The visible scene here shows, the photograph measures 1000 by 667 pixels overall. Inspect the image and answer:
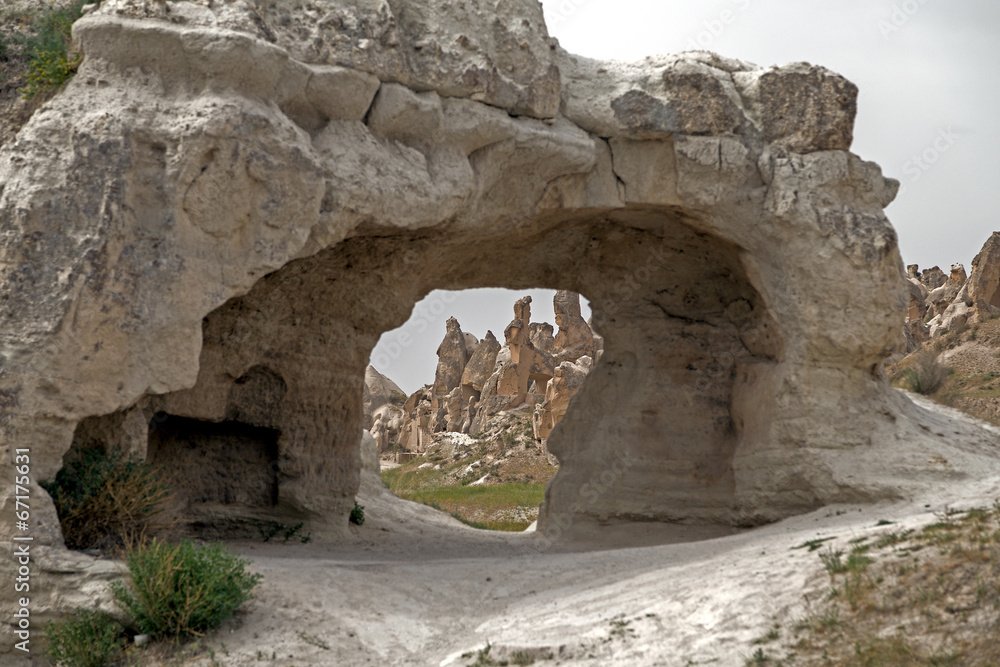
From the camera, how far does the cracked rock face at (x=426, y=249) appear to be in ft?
21.7

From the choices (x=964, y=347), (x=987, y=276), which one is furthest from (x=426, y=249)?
(x=987, y=276)

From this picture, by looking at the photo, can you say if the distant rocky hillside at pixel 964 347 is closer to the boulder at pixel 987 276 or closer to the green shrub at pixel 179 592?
the boulder at pixel 987 276

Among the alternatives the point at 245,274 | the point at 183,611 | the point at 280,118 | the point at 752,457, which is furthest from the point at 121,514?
the point at 752,457

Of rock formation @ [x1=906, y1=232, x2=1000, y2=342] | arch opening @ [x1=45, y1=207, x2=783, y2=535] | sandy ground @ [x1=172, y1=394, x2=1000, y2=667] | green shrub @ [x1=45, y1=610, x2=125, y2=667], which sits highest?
rock formation @ [x1=906, y1=232, x2=1000, y2=342]

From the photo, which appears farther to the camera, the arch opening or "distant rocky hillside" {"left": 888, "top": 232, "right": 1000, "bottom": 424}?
"distant rocky hillside" {"left": 888, "top": 232, "right": 1000, "bottom": 424}

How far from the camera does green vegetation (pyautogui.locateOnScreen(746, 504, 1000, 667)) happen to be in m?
4.19

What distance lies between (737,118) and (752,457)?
12.6 feet

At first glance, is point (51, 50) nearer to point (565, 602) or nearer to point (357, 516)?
point (565, 602)

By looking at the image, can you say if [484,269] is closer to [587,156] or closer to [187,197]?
[587,156]

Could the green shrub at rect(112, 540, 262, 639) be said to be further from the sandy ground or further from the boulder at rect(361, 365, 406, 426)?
the boulder at rect(361, 365, 406, 426)

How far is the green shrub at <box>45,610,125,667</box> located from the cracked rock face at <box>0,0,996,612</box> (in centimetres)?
85

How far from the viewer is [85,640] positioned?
18.2 feet

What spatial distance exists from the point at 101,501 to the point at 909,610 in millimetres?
5727

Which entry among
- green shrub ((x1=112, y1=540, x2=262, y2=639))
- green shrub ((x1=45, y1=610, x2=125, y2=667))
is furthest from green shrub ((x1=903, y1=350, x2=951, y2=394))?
green shrub ((x1=45, y1=610, x2=125, y2=667))
